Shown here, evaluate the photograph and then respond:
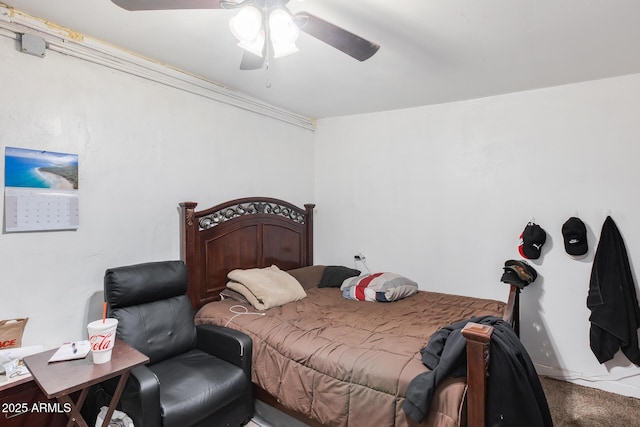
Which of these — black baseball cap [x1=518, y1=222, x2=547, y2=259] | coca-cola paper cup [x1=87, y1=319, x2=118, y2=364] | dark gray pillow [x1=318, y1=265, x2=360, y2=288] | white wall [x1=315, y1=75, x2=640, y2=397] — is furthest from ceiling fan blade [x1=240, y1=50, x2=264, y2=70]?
black baseball cap [x1=518, y1=222, x2=547, y2=259]

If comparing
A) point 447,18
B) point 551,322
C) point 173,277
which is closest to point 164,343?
point 173,277

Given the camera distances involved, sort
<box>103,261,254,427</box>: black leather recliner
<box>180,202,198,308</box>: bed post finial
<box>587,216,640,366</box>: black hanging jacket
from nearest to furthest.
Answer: <box>103,261,254,427</box>: black leather recliner
<box>587,216,640,366</box>: black hanging jacket
<box>180,202,198,308</box>: bed post finial

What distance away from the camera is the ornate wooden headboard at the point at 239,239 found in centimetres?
273

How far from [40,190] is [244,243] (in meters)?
1.57

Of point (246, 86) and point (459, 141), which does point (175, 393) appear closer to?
point (246, 86)

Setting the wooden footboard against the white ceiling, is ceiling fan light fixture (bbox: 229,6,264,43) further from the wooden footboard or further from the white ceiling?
the wooden footboard

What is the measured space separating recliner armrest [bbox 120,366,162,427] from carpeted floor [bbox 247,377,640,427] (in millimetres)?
821

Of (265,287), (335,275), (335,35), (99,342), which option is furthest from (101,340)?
(335,275)

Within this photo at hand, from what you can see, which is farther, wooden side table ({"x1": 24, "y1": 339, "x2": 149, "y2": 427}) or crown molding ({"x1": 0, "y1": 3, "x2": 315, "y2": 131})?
crown molding ({"x1": 0, "y1": 3, "x2": 315, "y2": 131})

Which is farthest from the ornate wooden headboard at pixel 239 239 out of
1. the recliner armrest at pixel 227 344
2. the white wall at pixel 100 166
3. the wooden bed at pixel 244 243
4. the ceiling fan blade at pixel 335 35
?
the ceiling fan blade at pixel 335 35

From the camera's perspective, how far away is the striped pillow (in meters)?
3.00

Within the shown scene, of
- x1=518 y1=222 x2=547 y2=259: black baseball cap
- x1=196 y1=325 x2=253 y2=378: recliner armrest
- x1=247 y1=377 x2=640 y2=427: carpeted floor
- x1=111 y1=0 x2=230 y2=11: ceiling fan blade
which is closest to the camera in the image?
x1=111 y1=0 x2=230 y2=11: ceiling fan blade

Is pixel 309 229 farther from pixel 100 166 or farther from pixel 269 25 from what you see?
pixel 269 25

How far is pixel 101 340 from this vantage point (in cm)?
157
